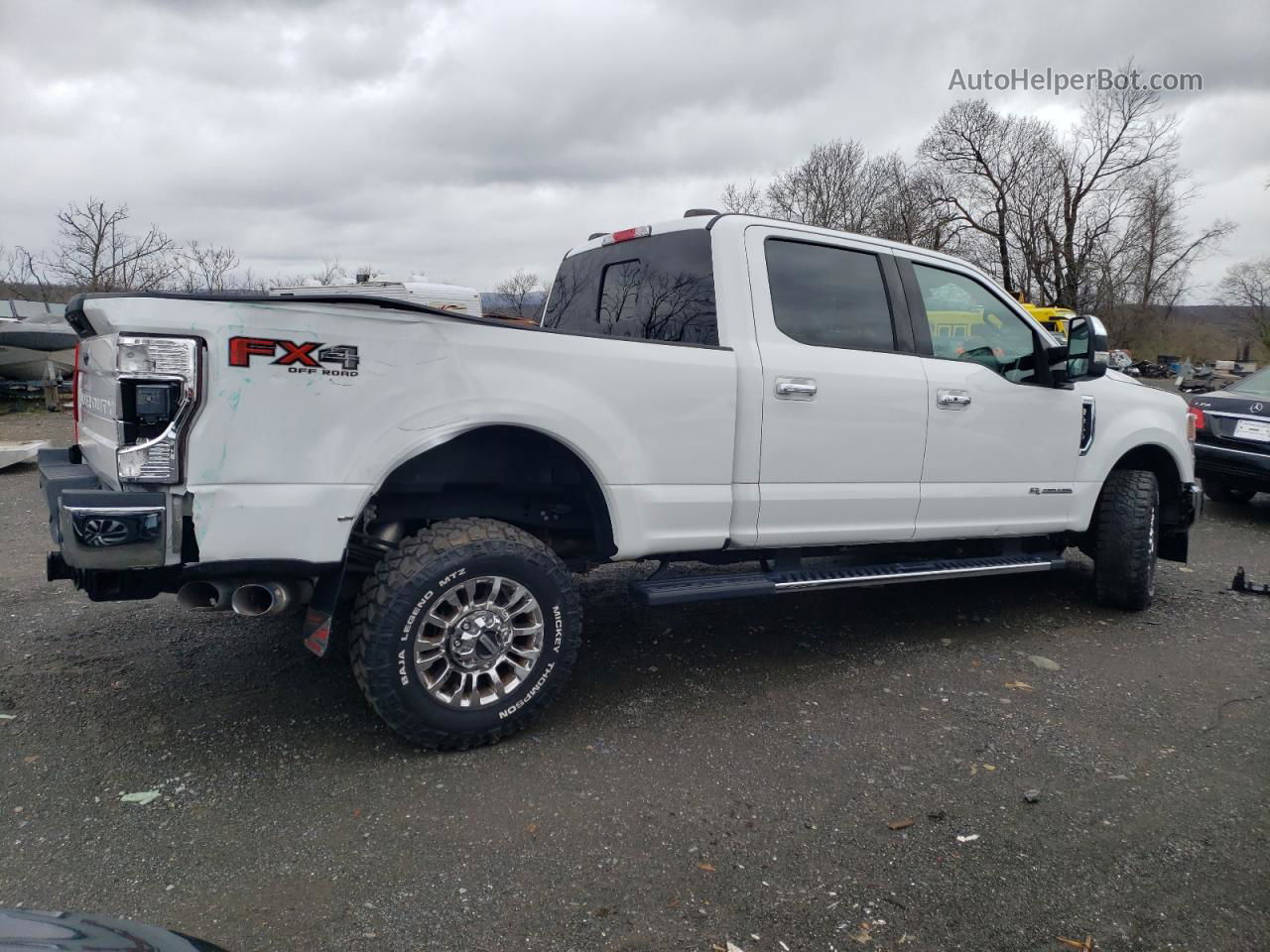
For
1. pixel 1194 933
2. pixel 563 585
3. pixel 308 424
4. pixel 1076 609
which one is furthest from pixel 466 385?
pixel 1076 609

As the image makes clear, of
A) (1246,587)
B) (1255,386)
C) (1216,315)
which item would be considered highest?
(1216,315)

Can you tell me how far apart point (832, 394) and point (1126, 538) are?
97.8 inches

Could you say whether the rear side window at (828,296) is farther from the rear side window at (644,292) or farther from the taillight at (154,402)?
the taillight at (154,402)

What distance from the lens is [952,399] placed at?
179 inches

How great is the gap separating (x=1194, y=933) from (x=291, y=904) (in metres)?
2.50

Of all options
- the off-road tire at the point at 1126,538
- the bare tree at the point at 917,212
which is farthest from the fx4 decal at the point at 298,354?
the bare tree at the point at 917,212

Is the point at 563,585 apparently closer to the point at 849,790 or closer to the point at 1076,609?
the point at 849,790

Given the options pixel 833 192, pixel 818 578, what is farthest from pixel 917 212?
pixel 818 578

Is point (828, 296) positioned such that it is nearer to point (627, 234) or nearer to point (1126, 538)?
point (627, 234)

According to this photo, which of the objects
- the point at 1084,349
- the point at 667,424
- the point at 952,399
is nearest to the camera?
the point at 667,424

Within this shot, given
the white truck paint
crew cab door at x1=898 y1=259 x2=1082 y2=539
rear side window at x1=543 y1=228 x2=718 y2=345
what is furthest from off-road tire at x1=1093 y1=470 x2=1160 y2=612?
rear side window at x1=543 y1=228 x2=718 y2=345

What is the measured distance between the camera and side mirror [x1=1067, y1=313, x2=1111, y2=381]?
4766mm

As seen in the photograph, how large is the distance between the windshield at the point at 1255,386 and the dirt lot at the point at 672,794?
16.8ft

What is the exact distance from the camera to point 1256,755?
11.9ft
